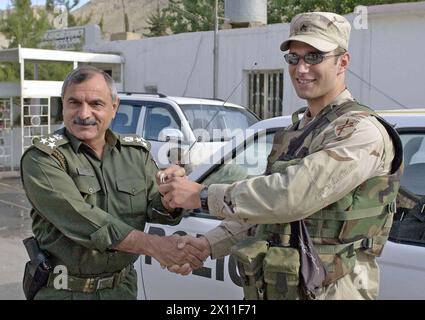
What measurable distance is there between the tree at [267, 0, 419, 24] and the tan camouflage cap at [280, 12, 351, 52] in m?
16.0

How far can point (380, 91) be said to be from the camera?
980 cm

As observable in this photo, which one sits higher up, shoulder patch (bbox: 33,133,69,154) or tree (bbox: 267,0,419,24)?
tree (bbox: 267,0,419,24)

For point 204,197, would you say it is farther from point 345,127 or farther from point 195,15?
point 195,15

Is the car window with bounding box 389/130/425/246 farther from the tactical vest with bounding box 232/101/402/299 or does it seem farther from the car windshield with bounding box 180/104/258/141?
the car windshield with bounding box 180/104/258/141

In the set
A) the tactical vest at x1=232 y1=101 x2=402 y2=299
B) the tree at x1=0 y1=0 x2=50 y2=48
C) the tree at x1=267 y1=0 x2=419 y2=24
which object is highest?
the tree at x1=267 y1=0 x2=419 y2=24

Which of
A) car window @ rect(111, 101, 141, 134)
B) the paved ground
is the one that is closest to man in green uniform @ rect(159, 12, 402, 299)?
the paved ground

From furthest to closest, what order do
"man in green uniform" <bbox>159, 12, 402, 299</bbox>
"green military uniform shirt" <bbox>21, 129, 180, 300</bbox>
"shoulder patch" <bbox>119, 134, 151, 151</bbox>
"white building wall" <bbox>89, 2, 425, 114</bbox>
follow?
"white building wall" <bbox>89, 2, 425, 114</bbox>, "shoulder patch" <bbox>119, 134, 151, 151</bbox>, "green military uniform shirt" <bbox>21, 129, 180, 300</bbox>, "man in green uniform" <bbox>159, 12, 402, 299</bbox>

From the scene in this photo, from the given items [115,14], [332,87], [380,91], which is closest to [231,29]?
[380,91]

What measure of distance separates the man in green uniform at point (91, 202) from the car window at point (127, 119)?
5.97 metres

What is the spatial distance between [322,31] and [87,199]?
103 centimetres

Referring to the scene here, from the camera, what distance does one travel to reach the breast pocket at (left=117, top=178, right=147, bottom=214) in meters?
2.23

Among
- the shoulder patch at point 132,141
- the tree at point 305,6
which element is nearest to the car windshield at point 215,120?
the shoulder patch at point 132,141

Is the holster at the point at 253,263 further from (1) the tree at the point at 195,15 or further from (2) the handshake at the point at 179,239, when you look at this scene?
(1) the tree at the point at 195,15

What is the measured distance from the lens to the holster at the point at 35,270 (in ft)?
6.90
